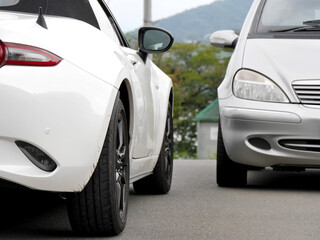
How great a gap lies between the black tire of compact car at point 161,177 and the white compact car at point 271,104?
50 cm

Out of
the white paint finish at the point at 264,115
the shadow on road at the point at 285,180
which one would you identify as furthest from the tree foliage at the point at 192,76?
the white paint finish at the point at 264,115

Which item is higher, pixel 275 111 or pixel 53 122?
pixel 53 122

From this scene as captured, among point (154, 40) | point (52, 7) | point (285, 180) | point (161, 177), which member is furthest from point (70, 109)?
point (285, 180)

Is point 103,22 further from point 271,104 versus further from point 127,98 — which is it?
point 271,104

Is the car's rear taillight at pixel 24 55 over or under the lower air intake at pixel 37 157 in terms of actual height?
over

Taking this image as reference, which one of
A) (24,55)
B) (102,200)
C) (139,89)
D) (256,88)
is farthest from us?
(256,88)

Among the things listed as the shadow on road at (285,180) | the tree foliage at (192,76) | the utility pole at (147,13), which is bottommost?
the tree foliage at (192,76)

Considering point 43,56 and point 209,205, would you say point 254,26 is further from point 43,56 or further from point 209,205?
point 43,56

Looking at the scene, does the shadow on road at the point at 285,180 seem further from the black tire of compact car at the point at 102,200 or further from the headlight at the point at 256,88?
the black tire of compact car at the point at 102,200

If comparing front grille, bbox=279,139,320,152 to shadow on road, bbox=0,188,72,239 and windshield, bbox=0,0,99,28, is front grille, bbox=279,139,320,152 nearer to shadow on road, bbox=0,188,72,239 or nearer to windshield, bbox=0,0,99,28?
shadow on road, bbox=0,188,72,239

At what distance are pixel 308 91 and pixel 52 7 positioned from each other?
2.94m

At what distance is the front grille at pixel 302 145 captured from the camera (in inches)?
278

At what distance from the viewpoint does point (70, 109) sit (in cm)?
398

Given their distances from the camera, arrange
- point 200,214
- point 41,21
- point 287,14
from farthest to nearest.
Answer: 1. point 287,14
2. point 200,214
3. point 41,21
